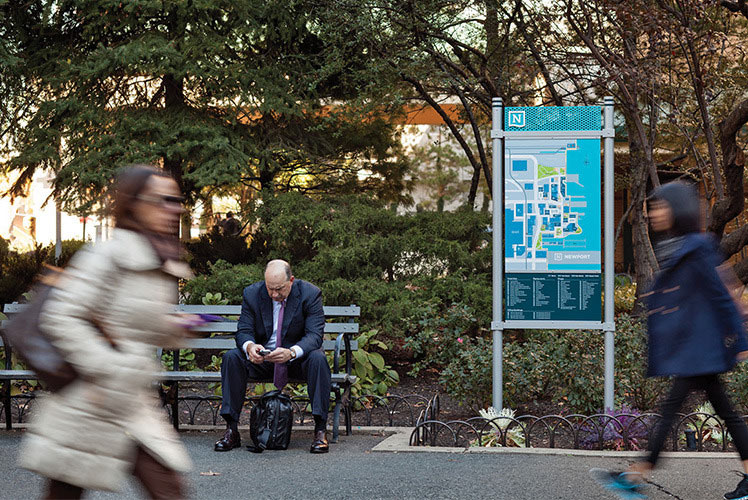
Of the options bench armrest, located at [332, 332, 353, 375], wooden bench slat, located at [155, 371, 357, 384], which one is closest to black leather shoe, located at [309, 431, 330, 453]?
wooden bench slat, located at [155, 371, 357, 384]

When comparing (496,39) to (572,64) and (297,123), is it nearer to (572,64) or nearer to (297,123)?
(572,64)

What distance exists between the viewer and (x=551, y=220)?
23.0 feet

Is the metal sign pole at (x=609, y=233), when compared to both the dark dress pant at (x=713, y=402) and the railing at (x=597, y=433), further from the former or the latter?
the dark dress pant at (x=713, y=402)

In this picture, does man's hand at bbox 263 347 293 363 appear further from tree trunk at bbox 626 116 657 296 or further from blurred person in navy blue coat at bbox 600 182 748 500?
tree trunk at bbox 626 116 657 296

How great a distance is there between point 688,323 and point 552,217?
2.55 m

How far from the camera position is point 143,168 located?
3309 millimetres

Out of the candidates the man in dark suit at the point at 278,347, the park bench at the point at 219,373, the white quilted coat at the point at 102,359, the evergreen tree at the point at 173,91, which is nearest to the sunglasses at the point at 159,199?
the white quilted coat at the point at 102,359

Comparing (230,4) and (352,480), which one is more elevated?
(230,4)

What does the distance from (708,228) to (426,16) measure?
4.23 m

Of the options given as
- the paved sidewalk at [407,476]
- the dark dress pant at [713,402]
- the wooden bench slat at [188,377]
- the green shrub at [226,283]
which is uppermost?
the green shrub at [226,283]

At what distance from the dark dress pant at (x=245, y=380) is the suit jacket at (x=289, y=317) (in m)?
0.12

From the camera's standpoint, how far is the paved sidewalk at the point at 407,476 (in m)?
5.05

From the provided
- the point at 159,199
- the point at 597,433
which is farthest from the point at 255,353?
the point at 159,199

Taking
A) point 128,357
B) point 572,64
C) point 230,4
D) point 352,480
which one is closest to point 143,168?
point 128,357
